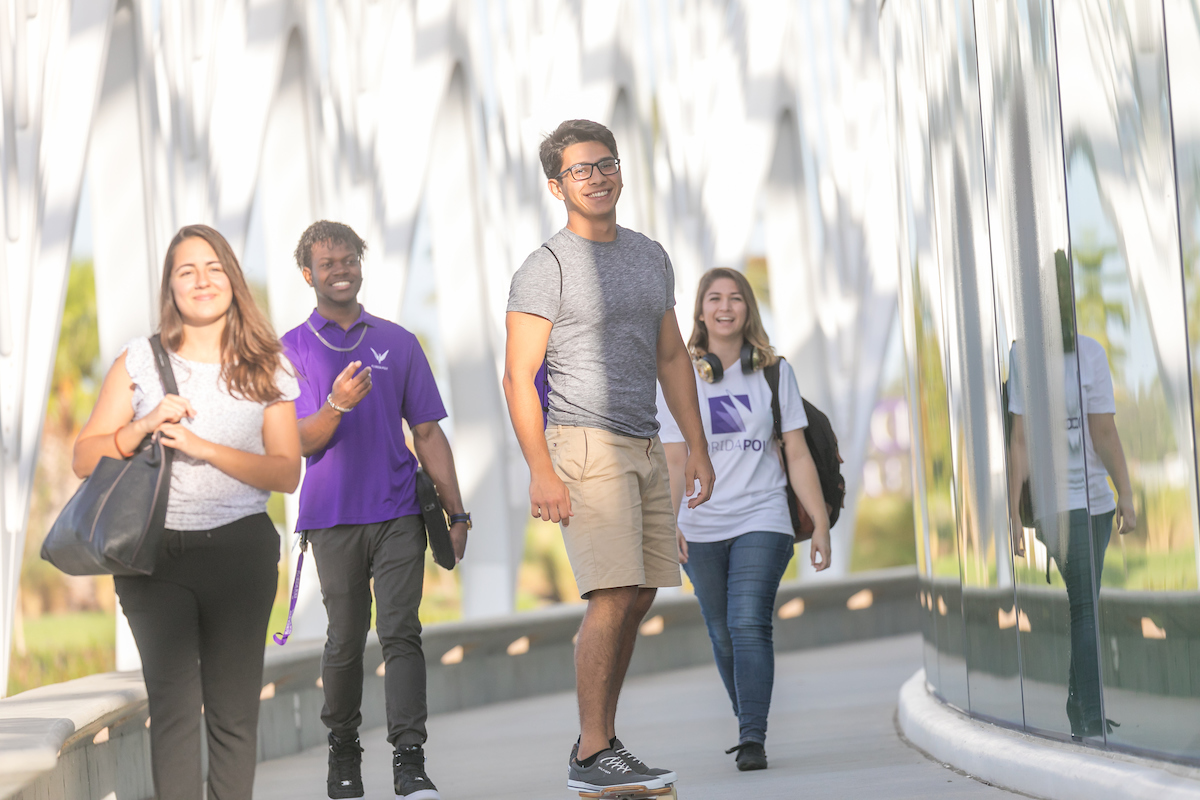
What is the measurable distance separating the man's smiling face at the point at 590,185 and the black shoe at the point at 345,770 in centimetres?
224

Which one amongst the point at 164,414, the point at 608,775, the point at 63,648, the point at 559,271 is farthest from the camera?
Result: the point at 63,648

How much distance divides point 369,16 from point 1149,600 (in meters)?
8.90

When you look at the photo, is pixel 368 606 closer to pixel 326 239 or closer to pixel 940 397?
pixel 326 239

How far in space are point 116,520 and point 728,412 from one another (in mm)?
2923

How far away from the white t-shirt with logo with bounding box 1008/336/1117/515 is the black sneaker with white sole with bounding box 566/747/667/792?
149 cm

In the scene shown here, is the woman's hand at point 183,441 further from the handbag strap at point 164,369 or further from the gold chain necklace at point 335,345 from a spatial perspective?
the gold chain necklace at point 335,345

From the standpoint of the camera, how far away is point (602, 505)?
4.27 m

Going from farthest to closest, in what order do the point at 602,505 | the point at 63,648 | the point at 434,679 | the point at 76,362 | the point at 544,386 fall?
the point at 76,362 → the point at 63,648 → the point at 434,679 → the point at 544,386 → the point at 602,505

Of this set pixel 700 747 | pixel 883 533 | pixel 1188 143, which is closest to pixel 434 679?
pixel 700 747

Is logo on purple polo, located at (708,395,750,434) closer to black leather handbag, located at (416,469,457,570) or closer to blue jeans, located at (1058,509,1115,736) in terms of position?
black leather handbag, located at (416,469,457,570)

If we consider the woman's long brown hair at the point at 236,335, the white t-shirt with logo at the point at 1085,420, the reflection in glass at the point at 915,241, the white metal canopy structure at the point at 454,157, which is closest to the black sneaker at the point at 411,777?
the woman's long brown hair at the point at 236,335

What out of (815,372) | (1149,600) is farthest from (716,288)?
(815,372)

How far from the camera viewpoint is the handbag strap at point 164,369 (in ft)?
12.6

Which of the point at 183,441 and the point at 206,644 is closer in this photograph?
the point at 183,441
